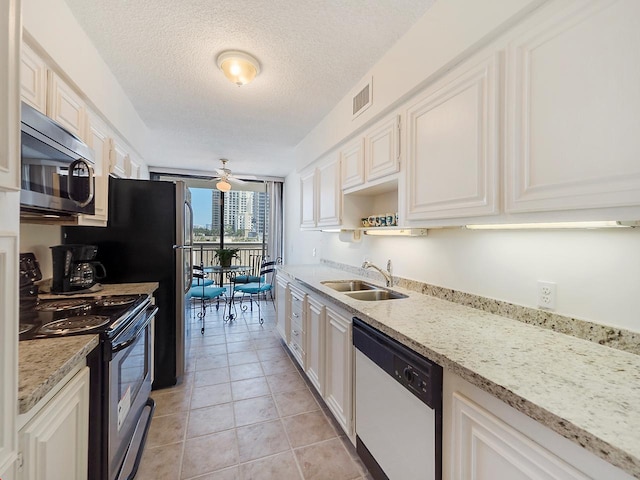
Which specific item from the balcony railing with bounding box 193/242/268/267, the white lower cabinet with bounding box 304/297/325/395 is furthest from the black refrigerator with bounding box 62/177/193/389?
the balcony railing with bounding box 193/242/268/267

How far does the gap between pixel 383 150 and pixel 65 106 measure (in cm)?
188

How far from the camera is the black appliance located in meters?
1.16

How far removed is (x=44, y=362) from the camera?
36.2 inches

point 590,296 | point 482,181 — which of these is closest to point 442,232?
point 482,181

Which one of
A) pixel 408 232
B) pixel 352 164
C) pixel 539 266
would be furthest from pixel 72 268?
pixel 539 266

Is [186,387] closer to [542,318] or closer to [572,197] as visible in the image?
[542,318]

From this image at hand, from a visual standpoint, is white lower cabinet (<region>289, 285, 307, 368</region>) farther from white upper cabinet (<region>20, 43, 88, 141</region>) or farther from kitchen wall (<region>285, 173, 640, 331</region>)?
white upper cabinet (<region>20, 43, 88, 141</region>)

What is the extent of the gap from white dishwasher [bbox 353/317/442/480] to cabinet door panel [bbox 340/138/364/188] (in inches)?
45.1

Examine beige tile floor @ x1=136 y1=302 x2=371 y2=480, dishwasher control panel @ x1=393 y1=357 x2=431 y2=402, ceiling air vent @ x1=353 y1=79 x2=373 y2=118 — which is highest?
ceiling air vent @ x1=353 y1=79 x2=373 y2=118

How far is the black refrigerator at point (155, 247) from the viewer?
2275 millimetres

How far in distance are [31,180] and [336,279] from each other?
202 centimetres

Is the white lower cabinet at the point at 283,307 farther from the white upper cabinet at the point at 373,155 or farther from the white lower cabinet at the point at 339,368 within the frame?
the white upper cabinet at the point at 373,155

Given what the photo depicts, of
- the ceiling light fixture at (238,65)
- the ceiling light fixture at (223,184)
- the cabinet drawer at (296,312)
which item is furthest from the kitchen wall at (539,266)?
→ the ceiling light fixture at (223,184)

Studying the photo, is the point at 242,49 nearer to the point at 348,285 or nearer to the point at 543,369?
the point at 348,285
